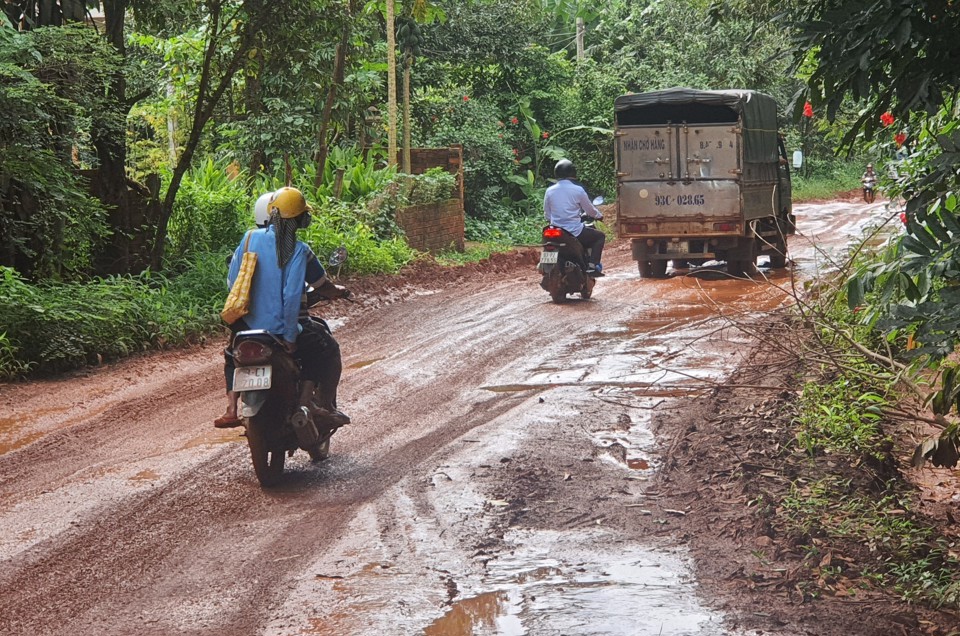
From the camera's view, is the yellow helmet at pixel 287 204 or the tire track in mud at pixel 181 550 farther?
the yellow helmet at pixel 287 204

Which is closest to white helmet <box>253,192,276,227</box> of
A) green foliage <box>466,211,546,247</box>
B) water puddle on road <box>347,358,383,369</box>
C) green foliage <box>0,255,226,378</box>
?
water puddle on road <box>347,358,383,369</box>

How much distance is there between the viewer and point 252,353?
6.61 meters

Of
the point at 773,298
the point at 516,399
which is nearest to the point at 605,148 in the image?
the point at 773,298

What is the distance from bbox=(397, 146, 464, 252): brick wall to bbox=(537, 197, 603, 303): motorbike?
4.88 meters

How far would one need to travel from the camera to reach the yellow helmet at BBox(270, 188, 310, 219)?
6922mm

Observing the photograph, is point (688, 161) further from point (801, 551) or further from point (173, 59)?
point (801, 551)

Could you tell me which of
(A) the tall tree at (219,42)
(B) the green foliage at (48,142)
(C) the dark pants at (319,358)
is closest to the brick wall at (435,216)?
(A) the tall tree at (219,42)

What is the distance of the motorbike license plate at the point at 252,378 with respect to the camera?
259 inches

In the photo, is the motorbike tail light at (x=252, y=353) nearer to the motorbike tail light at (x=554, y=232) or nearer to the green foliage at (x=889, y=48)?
the green foliage at (x=889, y=48)

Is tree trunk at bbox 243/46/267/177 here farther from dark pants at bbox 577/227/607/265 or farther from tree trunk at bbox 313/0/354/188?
dark pants at bbox 577/227/607/265

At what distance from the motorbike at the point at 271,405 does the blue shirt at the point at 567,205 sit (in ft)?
25.4

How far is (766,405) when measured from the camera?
8.37m

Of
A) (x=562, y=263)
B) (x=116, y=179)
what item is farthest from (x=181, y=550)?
(x=562, y=263)

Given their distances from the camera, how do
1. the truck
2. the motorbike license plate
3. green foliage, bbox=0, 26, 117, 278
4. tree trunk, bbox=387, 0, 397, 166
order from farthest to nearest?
tree trunk, bbox=387, 0, 397, 166 < the truck < green foliage, bbox=0, 26, 117, 278 < the motorbike license plate
